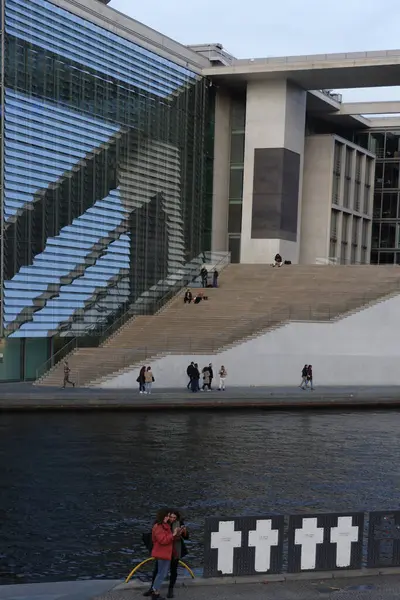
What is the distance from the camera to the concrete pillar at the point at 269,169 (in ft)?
193

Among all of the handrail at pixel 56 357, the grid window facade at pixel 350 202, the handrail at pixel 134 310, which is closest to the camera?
the handrail at pixel 56 357

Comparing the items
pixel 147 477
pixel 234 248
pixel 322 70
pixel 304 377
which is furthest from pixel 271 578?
pixel 234 248

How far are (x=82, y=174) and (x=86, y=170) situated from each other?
0.46m

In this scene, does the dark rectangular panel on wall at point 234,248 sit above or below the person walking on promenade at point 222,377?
above

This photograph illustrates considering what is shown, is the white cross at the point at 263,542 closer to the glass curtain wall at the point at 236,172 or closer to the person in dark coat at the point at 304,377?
the person in dark coat at the point at 304,377

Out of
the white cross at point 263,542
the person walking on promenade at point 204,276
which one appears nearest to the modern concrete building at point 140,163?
the person walking on promenade at point 204,276

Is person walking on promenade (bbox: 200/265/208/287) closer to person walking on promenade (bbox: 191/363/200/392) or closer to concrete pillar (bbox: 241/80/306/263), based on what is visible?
concrete pillar (bbox: 241/80/306/263)

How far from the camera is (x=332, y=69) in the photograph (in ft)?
182

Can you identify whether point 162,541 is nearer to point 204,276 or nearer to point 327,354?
point 327,354

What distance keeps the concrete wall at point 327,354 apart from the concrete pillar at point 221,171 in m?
16.5

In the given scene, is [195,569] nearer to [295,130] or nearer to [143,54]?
[143,54]

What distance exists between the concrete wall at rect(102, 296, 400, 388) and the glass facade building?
8062 millimetres

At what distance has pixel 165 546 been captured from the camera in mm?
12180

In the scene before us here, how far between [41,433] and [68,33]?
80.0 ft
